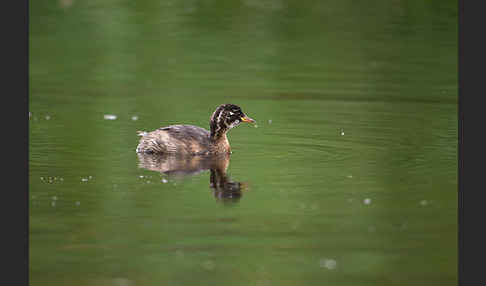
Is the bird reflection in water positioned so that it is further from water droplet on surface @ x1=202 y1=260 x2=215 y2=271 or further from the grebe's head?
water droplet on surface @ x1=202 y1=260 x2=215 y2=271

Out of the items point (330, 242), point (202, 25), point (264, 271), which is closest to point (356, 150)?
point (330, 242)

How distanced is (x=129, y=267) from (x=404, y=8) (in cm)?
1732

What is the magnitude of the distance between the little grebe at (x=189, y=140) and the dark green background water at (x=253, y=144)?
10.1 inches

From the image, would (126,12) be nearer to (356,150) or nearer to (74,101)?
(74,101)

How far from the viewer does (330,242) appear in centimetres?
770

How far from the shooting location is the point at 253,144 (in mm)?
11836

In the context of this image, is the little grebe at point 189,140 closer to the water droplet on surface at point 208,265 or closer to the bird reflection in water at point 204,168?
the bird reflection in water at point 204,168

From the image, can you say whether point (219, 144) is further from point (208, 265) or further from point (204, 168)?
point (208, 265)

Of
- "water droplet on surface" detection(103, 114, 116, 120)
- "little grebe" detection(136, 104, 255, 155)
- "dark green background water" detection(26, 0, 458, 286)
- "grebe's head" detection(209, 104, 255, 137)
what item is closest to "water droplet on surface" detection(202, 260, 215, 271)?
"dark green background water" detection(26, 0, 458, 286)

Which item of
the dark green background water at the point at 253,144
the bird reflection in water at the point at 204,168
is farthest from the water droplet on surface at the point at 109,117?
the bird reflection in water at the point at 204,168

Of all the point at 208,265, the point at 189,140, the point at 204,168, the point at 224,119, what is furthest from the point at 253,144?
the point at 208,265

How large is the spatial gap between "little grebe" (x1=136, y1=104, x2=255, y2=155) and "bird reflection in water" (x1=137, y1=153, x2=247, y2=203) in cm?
10

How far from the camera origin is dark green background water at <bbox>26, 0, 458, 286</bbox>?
7.34 metres

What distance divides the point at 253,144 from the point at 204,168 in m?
1.29
